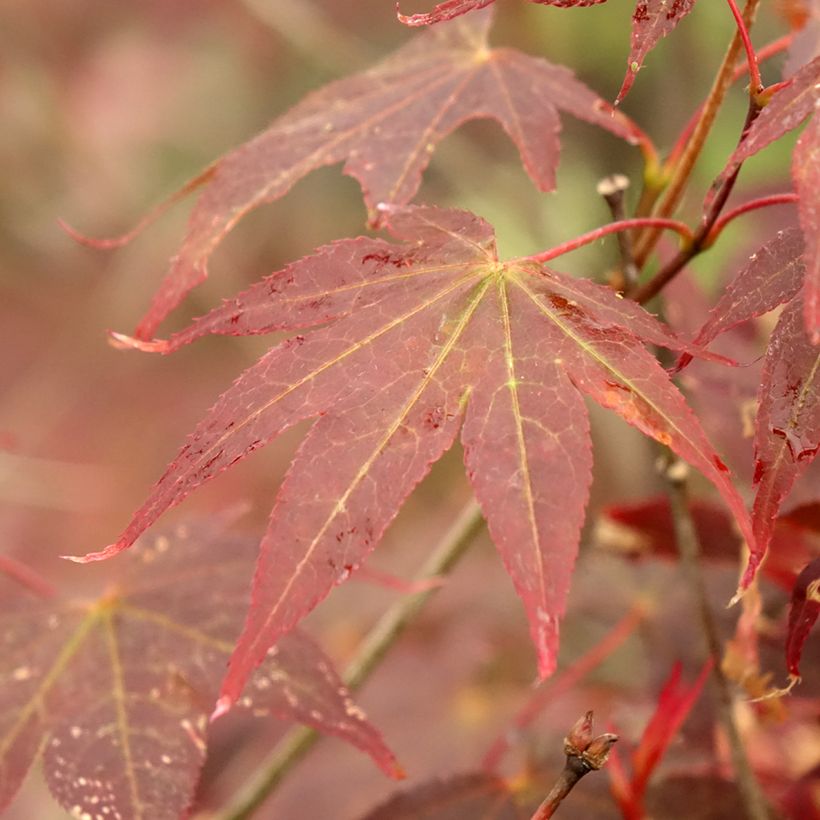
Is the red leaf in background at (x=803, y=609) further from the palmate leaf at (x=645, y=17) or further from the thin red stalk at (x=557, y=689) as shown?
the thin red stalk at (x=557, y=689)

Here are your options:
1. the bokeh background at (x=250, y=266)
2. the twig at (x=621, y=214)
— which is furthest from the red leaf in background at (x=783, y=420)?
the bokeh background at (x=250, y=266)

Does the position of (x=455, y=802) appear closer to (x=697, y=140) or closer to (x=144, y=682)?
(x=144, y=682)

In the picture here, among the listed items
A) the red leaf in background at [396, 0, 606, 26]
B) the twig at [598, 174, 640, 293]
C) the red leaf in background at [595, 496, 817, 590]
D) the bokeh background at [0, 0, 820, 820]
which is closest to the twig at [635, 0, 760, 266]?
the twig at [598, 174, 640, 293]

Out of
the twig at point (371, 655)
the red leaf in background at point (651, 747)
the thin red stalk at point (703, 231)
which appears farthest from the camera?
the twig at point (371, 655)

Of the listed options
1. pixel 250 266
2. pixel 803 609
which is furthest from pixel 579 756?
pixel 250 266

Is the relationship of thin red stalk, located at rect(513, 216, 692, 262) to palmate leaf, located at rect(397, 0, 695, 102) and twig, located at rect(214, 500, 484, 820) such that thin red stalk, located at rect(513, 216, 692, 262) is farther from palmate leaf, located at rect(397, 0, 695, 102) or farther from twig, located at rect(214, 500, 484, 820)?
twig, located at rect(214, 500, 484, 820)

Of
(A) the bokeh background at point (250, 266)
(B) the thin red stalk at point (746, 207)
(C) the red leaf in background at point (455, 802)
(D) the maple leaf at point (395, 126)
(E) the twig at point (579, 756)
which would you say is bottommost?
(E) the twig at point (579, 756)

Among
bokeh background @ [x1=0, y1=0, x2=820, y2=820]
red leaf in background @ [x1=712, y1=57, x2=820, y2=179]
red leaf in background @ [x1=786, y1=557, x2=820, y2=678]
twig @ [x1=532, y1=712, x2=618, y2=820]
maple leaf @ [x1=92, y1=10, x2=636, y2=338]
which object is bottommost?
twig @ [x1=532, y1=712, x2=618, y2=820]
